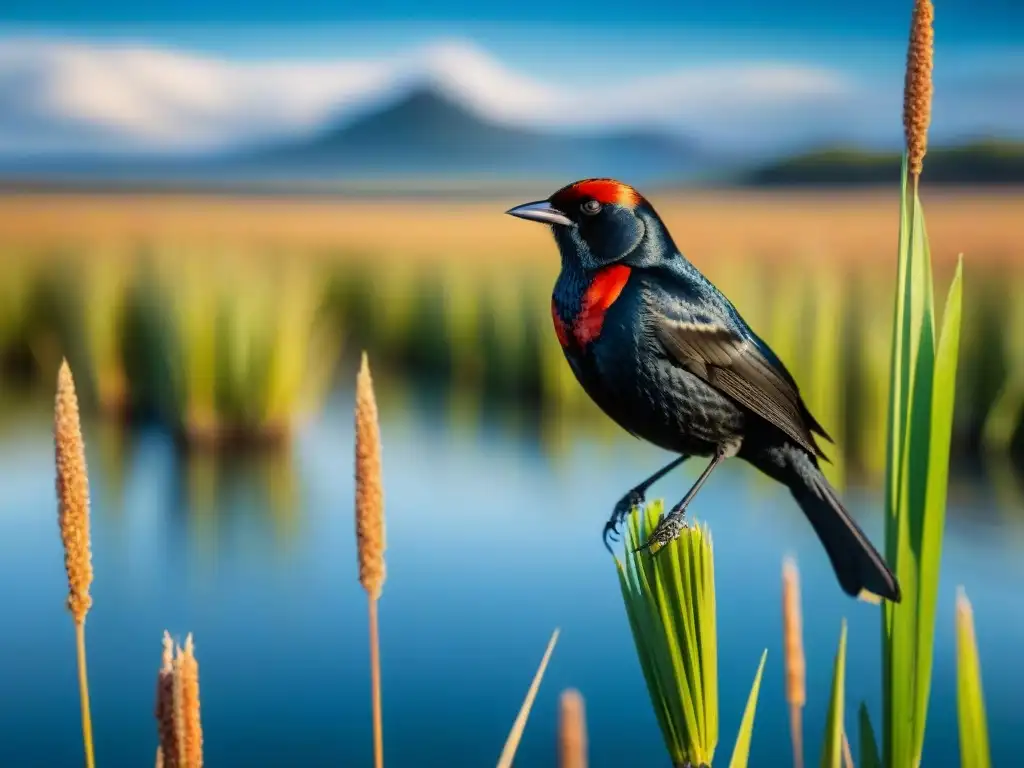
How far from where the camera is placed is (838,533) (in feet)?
5.49

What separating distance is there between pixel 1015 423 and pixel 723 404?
4.00 metres

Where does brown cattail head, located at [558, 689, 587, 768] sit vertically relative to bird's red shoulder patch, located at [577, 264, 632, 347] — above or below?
below

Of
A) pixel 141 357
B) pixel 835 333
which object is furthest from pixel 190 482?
pixel 835 333

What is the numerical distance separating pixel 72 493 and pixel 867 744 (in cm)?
106

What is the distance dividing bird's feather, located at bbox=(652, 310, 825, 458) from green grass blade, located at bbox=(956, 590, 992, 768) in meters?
0.36

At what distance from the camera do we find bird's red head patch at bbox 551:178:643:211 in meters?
1.75

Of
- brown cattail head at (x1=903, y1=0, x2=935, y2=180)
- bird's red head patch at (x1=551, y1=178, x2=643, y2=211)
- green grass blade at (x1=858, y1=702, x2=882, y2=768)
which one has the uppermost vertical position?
brown cattail head at (x1=903, y1=0, x2=935, y2=180)

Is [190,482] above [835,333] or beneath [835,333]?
beneath

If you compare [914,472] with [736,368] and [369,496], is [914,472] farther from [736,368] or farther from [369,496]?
[369,496]

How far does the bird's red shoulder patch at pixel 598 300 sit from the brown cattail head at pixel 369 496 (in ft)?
1.70

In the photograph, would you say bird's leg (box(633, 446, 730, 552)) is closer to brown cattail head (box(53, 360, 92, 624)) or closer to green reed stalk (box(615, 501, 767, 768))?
green reed stalk (box(615, 501, 767, 768))

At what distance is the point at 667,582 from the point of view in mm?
1455

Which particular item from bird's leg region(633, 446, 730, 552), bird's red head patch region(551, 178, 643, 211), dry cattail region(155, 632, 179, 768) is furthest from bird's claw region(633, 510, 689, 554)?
dry cattail region(155, 632, 179, 768)

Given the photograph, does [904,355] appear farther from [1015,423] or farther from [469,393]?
[469,393]
